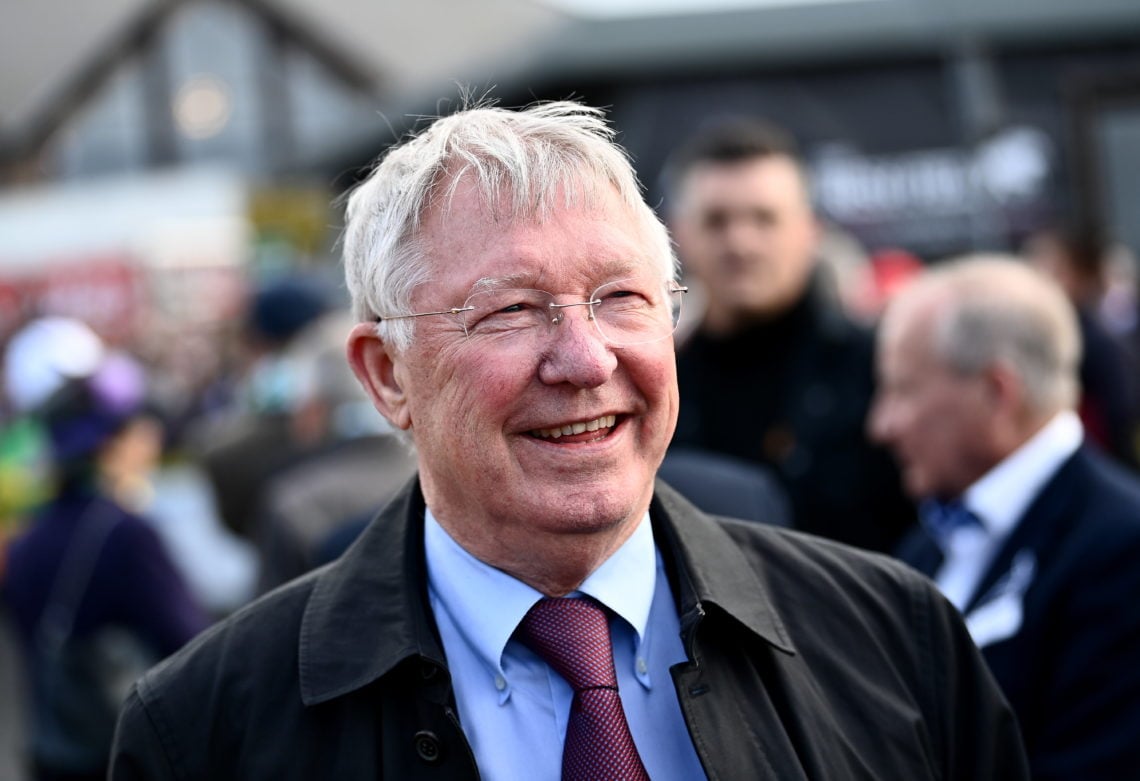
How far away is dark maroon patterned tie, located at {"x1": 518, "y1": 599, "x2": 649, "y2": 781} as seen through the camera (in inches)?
73.7

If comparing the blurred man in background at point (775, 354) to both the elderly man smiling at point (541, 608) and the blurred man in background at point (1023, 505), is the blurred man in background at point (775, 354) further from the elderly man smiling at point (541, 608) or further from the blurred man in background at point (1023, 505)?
the elderly man smiling at point (541, 608)

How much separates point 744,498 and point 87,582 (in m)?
2.10

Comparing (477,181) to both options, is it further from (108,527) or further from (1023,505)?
(108,527)

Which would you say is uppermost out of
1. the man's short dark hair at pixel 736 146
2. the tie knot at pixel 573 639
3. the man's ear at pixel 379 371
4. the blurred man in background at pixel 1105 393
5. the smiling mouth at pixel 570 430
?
the man's short dark hair at pixel 736 146

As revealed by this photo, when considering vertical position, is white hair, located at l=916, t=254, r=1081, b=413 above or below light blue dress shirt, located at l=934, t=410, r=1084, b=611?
above

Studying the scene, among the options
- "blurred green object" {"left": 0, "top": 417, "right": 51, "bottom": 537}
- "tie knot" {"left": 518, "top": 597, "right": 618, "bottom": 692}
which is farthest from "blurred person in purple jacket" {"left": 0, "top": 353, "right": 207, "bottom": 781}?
"blurred green object" {"left": 0, "top": 417, "right": 51, "bottom": 537}

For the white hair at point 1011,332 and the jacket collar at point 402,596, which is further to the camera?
the white hair at point 1011,332

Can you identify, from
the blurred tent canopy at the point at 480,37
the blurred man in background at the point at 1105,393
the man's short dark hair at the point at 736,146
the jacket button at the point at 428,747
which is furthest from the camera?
the blurred tent canopy at the point at 480,37

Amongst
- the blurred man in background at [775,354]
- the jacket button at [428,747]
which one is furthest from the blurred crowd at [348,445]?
the jacket button at [428,747]

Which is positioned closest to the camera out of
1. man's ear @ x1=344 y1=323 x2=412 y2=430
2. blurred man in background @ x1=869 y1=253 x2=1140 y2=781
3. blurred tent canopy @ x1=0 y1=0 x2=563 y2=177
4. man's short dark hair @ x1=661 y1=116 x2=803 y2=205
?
man's ear @ x1=344 y1=323 x2=412 y2=430

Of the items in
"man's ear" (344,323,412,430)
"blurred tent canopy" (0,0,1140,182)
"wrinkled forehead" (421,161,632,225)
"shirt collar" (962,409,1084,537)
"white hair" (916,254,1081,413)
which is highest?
"blurred tent canopy" (0,0,1140,182)

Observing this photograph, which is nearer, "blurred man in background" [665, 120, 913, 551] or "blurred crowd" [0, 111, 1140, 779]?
"blurred crowd" [0, 111, 1140, 779]

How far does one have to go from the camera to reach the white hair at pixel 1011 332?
326 cm

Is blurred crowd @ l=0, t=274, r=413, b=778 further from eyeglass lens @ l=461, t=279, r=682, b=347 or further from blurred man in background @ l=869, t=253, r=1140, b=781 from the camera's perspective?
blurred man in background @ l=869, t=253, r=1140, b=781
